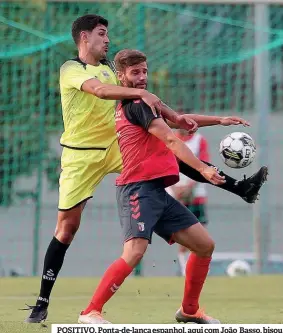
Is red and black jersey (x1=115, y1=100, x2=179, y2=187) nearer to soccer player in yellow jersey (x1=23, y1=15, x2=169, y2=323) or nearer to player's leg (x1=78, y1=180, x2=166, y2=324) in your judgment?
player's leg (x1=78, y1=180, x2=166, y2=324)

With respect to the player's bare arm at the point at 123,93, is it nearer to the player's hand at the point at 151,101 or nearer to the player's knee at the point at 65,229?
the player's hand at the point at 151,101

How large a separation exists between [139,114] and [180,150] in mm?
401

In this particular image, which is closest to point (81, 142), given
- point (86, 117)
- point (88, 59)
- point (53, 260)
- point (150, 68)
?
point (86, 117)

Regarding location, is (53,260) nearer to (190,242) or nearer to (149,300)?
(190,242)

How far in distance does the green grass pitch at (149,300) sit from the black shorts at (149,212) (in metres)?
0.78

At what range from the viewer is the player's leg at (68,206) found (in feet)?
25.2

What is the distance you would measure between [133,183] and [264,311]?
189 centimetres

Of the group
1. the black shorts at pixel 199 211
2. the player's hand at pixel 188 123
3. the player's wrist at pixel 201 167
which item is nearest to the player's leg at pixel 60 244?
the player's hand at pixel 188 123

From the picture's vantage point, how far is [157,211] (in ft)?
23.0

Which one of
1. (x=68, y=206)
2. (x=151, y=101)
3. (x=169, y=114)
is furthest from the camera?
(x=68, y=206)

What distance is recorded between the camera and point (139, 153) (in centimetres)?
703

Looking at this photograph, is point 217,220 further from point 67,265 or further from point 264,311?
point 264,311

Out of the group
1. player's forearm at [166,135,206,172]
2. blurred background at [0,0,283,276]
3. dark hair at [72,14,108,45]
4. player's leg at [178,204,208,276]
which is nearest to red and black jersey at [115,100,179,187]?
player's forearm at [166,135,206,172]

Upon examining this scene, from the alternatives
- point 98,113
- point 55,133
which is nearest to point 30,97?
point 55,133
